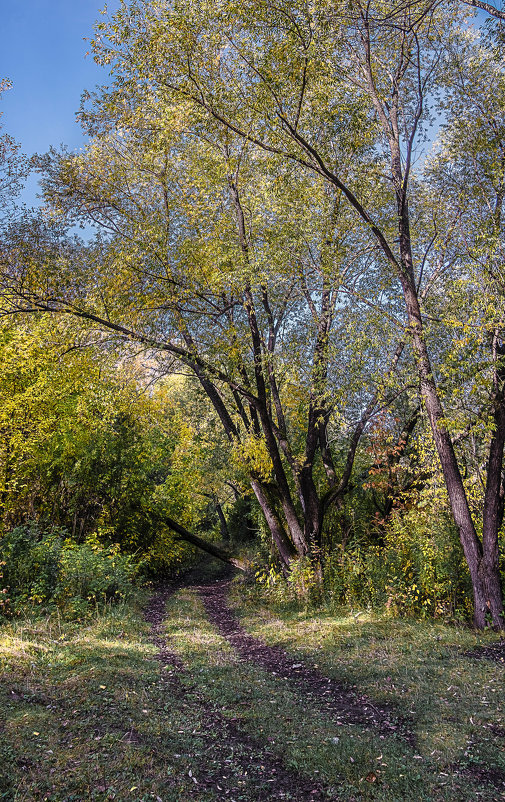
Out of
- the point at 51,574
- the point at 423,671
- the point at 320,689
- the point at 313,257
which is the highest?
the point at 313,257

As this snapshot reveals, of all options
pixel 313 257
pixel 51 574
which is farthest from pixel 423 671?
pixel 313 257

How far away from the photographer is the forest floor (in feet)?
11.4

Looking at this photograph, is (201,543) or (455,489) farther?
(201,543)

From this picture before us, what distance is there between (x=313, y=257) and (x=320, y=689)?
27.0 feet

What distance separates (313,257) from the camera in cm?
1110

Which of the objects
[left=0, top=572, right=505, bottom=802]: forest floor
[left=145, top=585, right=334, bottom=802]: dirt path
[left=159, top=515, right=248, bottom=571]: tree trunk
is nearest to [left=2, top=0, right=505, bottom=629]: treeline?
[left=0, top=572, right=505, bottom=802]: forest floor

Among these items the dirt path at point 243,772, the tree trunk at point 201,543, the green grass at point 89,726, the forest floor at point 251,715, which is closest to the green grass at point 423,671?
the forest floor at point 251,715

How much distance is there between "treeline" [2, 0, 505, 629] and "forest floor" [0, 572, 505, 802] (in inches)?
91.4

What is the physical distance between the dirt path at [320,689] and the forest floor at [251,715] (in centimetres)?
3

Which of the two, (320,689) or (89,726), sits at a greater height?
(89,726)

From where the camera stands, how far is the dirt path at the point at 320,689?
489cm

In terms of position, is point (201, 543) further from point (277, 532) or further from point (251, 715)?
point (251, 715)

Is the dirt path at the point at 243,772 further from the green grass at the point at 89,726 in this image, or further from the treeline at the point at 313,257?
the treeline at the point at 313,257

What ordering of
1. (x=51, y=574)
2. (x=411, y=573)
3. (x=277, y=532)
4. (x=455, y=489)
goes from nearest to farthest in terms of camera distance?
(x=455, y=489) < (x=51, y=574) < (x=411, y=573) < (x=277, y=532)
